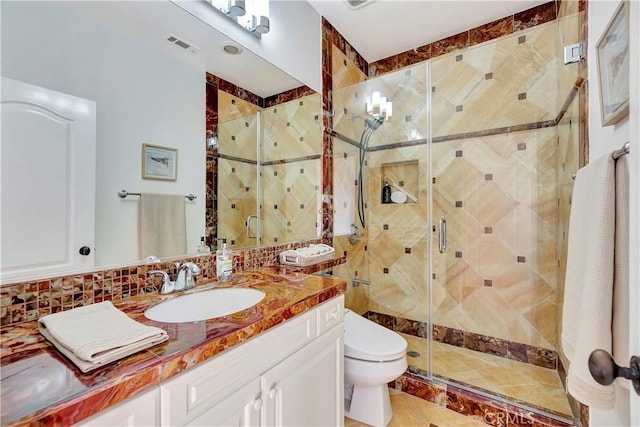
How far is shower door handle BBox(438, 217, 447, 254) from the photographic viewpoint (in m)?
2.45

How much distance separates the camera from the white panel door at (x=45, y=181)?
2.66ft

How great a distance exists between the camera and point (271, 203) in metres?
1.80

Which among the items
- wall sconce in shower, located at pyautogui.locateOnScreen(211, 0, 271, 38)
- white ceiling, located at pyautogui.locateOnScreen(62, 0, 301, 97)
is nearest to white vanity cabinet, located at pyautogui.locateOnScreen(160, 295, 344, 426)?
white ceiling, located at pyautogui.locateOnScreen(62, 0, 301, 97)

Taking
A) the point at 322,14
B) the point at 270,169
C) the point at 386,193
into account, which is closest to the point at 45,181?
the point at 270,169

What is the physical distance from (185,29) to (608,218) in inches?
64.7

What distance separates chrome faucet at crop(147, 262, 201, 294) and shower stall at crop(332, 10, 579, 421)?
125 centimetres

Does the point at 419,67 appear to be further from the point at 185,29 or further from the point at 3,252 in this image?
the point at 3,252

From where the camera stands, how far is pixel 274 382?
0.93 m

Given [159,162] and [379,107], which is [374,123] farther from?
[159,162]

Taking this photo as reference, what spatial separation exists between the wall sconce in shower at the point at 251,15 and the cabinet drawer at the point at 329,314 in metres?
1.44

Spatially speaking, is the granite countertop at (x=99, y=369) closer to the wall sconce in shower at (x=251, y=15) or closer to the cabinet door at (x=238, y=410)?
the cabinet door at (x=238, y=410)

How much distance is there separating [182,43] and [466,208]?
226 centimetres

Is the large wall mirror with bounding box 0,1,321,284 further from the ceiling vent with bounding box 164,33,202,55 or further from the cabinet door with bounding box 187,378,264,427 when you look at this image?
the cabinet door with bounding box 187,378,264,427

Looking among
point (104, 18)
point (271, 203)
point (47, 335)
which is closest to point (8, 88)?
point (104, 18)
